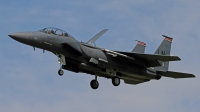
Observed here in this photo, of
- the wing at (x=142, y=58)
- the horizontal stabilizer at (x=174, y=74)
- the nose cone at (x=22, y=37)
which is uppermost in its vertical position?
the nose cone at (x=22, y=37)

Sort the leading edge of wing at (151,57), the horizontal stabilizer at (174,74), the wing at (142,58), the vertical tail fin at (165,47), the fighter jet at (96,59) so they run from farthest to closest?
the vertical tail fin at (165,47) → the horizontal stabilizer at (174,74) → the wing at (142,58) → the leading edge of wing at (151,57) → the fighter jet at (96,59)

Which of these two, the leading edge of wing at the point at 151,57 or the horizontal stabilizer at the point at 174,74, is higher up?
the leading edge of wing at the point at 151,57

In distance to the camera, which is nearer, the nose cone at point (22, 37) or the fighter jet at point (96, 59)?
the nose cone at point (22, 37)

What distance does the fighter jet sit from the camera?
30703mm

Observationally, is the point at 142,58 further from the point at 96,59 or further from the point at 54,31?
the point at 54,31

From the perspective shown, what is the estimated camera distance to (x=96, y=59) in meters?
31.3

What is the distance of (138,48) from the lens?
35.7 m

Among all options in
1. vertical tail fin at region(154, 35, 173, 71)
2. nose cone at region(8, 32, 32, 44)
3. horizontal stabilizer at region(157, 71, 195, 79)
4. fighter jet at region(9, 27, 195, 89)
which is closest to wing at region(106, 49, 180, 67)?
fighter jet at region(9, 27, 195, 89)

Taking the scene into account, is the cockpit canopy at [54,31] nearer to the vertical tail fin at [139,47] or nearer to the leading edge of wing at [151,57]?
the leading edge of wing at [151,57]

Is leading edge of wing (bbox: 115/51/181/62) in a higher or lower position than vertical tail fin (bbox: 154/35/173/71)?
lower

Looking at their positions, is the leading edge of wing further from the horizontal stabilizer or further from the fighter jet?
the horizontal stabilizer

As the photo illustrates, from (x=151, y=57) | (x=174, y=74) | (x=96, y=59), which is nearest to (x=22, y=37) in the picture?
(x=96, y=59)

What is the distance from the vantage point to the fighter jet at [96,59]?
30703mm

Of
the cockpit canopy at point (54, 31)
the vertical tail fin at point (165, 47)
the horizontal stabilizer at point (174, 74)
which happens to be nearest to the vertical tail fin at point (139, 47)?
the vertical tail fin at point (165, 47)
